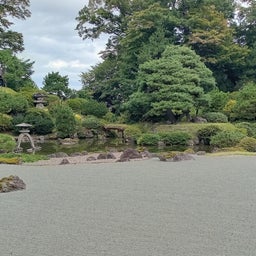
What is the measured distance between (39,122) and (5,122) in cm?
160

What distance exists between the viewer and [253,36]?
26.8 meters

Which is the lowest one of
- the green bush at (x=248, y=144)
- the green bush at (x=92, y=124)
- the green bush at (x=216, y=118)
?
the green bush at (x=248, y=144)

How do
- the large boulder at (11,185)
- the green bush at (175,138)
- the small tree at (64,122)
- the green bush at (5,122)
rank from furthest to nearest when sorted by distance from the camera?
the green bush at (5,122), the small tree at (64,122), the green bush at (175,138), the large boulder at (11,185)

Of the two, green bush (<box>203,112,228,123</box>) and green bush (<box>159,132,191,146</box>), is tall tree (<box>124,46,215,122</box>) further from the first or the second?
green bush (<box>159,132,191,146</box>)

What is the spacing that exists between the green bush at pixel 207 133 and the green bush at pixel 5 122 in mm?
9019

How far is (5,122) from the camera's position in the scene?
19078 mm

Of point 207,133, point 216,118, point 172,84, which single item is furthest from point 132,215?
point 216,118

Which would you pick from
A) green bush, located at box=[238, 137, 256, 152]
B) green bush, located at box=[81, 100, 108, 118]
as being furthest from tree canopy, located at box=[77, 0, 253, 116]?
green bush, located at box=[238, 137, 256, 152]

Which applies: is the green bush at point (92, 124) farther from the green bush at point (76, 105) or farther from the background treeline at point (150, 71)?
the green bush at point (76, 105)

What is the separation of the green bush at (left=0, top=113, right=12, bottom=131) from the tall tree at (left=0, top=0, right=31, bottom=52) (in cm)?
938

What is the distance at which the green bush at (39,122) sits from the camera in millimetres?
19219

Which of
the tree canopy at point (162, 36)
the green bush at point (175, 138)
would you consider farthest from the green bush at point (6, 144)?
the tree canopy at point (162, 36)

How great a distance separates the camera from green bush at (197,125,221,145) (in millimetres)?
16578

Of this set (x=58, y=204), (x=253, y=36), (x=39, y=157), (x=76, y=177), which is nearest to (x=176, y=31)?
(x=253, y=36)
